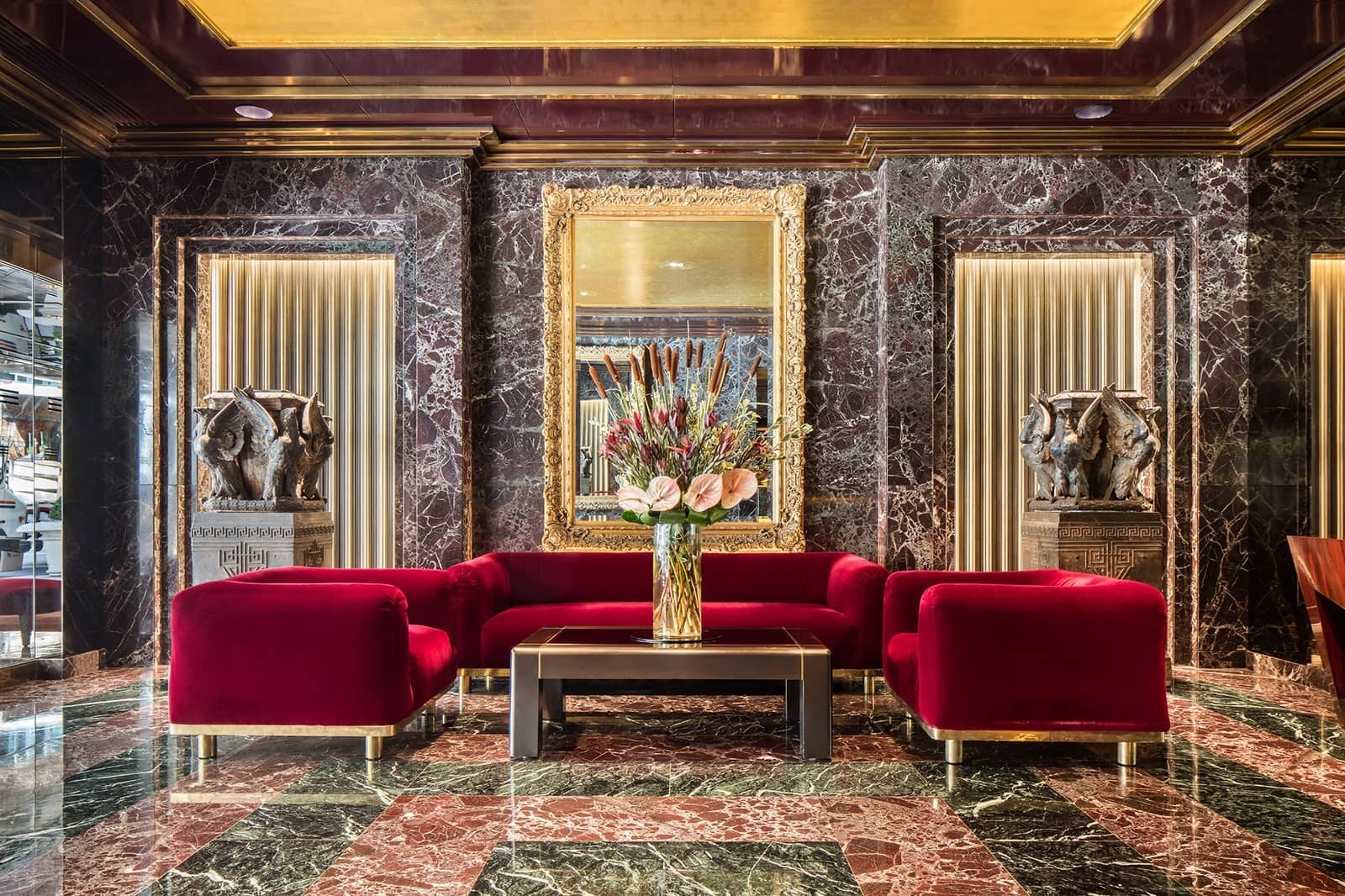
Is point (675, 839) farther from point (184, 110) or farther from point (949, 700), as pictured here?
point (184, 110)

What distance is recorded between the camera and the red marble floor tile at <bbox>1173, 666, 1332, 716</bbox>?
4.82m

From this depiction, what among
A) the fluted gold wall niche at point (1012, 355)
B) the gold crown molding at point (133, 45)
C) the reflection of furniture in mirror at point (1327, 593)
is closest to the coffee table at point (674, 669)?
the reflection of furniture in mirror at point (1327, 593)

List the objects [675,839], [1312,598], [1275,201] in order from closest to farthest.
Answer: [1312,598]
[675,839]
[1275,201]

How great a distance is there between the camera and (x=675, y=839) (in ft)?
9.20

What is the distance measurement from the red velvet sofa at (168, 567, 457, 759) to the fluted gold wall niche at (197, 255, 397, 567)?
258 centimetres

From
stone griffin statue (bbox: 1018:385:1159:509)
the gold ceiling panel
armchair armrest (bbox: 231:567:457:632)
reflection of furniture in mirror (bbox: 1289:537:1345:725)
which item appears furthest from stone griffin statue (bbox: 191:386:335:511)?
reflection of furniture in mirror (bbox: 1289:537:1345:725)

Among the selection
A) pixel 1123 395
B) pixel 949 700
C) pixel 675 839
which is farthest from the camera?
pixel 1123 395

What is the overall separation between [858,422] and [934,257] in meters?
1.15

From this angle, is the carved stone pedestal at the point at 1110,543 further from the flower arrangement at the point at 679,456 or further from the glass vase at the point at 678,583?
the glass vase at the point at 678,583

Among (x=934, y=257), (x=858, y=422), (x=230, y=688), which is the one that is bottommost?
(x=230, y=688)

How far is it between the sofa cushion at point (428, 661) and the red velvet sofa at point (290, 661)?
0.16 metres

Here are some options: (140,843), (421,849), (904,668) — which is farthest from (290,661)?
(904,668)

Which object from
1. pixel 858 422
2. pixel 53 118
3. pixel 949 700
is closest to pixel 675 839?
pixel 949 700

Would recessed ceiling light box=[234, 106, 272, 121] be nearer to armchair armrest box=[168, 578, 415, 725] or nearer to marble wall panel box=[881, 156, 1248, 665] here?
armchair armrest box=[168, 578, 415, 725]
